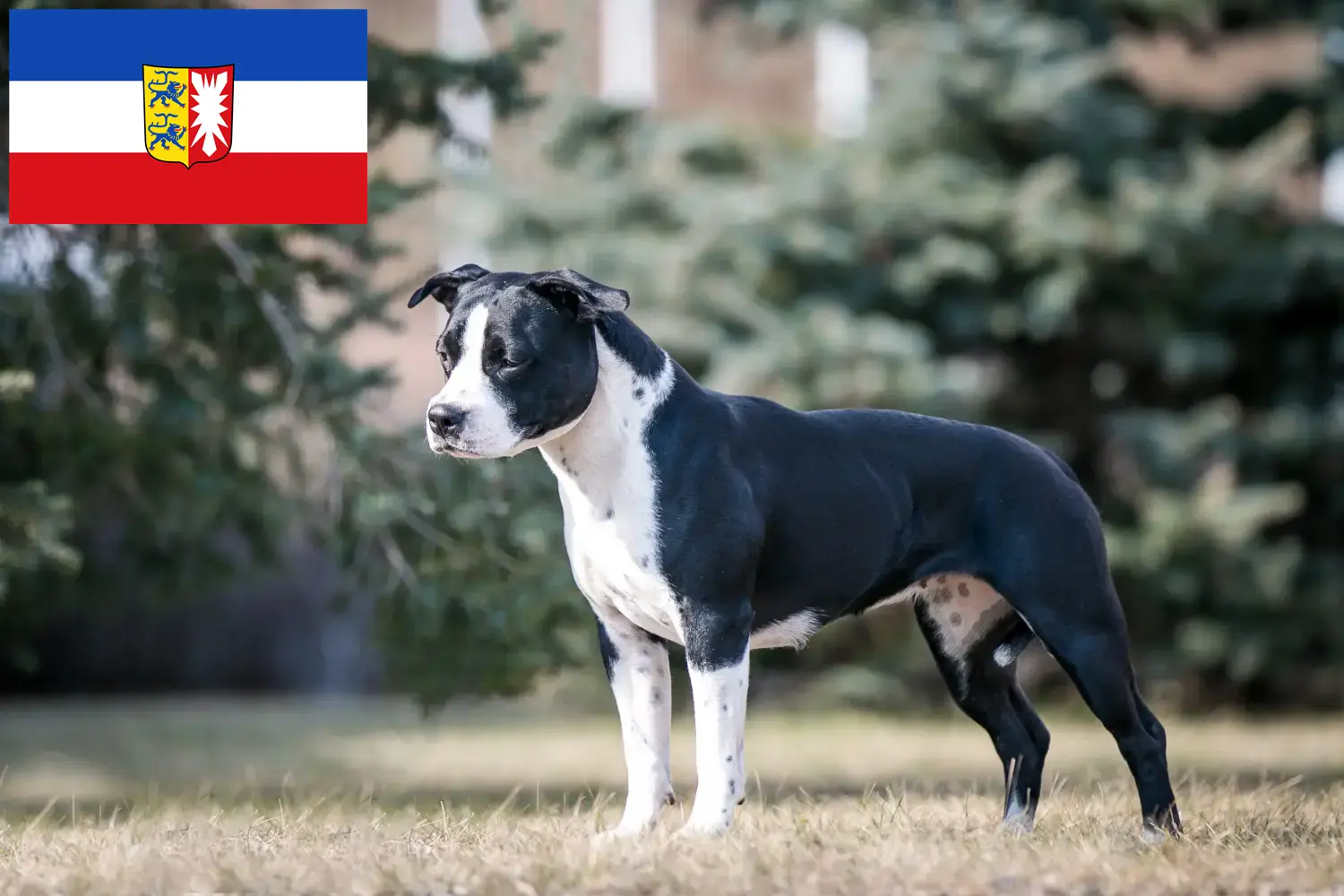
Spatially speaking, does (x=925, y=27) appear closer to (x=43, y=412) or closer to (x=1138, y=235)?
(x=1138, y=235)

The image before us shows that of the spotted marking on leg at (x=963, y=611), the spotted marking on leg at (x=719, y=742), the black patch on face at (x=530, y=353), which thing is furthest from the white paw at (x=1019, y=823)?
the black patch on face at (x=530, y=353)

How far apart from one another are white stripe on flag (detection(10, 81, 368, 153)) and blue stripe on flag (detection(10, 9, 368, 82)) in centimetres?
5

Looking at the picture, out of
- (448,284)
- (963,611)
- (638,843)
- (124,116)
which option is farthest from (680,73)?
(638,843)

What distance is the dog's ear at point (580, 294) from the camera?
4848mm

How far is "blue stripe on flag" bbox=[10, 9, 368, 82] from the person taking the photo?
24.2ft

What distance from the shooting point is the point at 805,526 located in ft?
17.0

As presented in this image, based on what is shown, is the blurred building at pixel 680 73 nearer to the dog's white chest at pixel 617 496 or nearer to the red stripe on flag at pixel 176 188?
the red stripe on flag at pixel 176 188

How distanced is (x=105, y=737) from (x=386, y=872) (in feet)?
29.3

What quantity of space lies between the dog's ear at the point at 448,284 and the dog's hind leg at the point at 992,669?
191 cm

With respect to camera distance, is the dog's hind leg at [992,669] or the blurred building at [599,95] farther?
the blurred building at [599,95]

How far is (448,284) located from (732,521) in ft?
3.82

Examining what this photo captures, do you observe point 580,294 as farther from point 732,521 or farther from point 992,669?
point 992,669

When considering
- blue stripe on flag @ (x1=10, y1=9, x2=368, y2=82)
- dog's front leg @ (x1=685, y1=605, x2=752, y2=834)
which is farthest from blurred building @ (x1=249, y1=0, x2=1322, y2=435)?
dog's front leg @ (x1=685, y1=605, x2=752, y2=834)

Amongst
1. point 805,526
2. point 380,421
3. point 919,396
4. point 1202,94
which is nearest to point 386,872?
point 805,526
